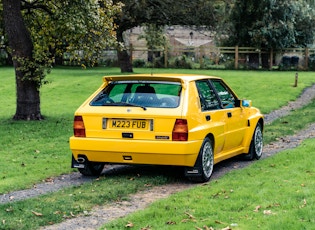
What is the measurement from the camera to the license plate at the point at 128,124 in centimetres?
900

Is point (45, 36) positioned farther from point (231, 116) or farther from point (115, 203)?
point (115, 203)

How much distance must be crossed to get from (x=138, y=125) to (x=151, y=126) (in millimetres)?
200

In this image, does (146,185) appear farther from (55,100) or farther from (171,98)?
(55,100)

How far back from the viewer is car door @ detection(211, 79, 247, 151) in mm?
10352

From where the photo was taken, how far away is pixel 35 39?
18.9m

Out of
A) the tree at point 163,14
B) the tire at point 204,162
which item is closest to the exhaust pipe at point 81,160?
the tire at point 204,162

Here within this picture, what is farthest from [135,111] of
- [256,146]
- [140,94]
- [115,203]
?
[256,146]

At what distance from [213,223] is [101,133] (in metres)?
3.19

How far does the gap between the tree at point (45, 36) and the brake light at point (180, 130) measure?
27.5 ft

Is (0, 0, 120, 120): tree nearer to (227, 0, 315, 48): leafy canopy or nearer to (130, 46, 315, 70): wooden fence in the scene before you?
(227, 0, 315, 48): leafy canopy

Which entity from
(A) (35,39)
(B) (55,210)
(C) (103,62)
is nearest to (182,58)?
(C) (103,62)

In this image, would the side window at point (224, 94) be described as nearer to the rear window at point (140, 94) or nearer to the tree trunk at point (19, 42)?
the rear window at point (140, 94)

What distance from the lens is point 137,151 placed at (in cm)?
894

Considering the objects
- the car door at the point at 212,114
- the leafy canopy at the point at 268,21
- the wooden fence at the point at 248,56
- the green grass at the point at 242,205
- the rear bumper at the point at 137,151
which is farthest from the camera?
the wooden fence at the point at 248,56
